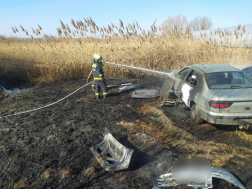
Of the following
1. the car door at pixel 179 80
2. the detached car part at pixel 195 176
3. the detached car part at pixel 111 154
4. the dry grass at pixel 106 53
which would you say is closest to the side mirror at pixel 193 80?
the car door at pixel 179 80

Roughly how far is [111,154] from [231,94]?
8.82 feet

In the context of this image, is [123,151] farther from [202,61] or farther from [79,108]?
[202,61]

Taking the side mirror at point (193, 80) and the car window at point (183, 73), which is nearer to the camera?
the side mirror at point (193, 80)

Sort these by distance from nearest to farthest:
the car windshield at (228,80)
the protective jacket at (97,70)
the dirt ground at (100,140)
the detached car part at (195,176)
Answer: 1. the detached car part at (195,176)
2. the dirt ground at (100,140)
3. the car windshield at (228,80)
4. the protective jacket at (97,70)

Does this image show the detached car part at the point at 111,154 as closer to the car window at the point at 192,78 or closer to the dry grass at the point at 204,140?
the dry grass at the point at 204,140

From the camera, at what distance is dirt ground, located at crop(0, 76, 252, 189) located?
9.92ft

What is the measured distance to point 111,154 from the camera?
3594 millimetres

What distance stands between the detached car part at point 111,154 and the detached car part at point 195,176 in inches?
25.3

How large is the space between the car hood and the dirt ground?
2.96ft

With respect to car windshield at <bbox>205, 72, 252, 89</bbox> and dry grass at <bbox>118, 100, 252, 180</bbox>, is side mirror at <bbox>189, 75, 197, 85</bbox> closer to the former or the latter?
car windshield at <bbox>205, 72, 252, 89</bbox>

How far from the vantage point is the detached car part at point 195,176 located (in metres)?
2.55

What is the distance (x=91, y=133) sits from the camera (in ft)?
14.6

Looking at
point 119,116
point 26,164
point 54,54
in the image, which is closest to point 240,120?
point 119,116

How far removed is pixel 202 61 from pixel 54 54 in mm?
8104
